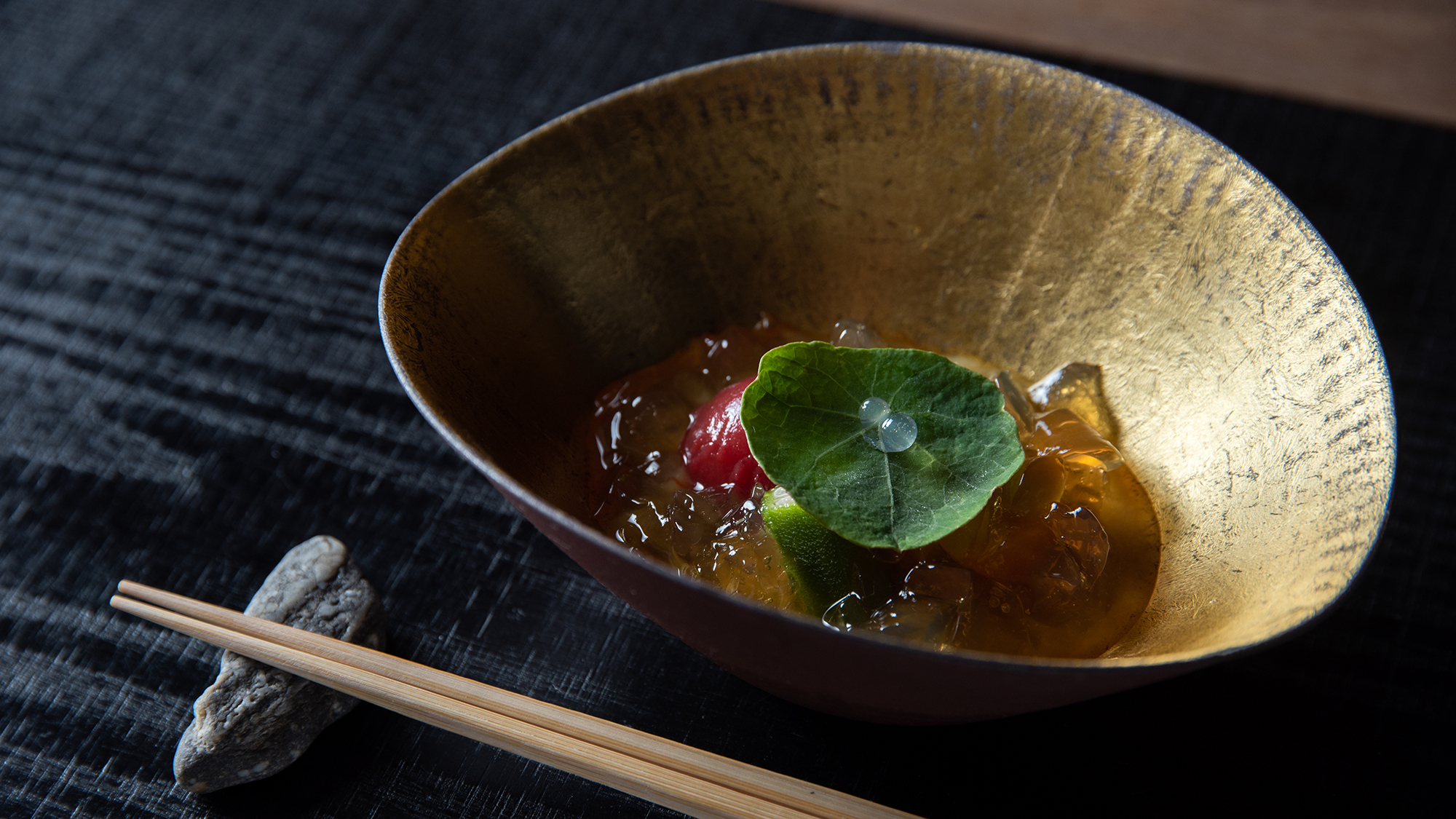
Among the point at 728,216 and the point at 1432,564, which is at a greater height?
the point at 728,216

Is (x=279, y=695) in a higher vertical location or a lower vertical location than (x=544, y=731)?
lower

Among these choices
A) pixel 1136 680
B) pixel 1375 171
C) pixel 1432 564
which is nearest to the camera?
pixel 1136 680

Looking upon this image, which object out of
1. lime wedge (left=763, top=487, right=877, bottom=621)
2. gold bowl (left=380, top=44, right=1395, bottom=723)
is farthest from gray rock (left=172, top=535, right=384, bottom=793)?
lime wedge (left=763, top=487, right=877, bottom=621)

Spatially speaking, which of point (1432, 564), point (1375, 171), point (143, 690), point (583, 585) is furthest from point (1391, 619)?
point (143, 690)

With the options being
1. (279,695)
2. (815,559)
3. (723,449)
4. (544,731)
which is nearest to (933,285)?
(723,449)

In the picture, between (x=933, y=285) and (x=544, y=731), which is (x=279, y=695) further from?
(x=933, y=285)

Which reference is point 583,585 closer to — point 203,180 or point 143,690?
point 143,690

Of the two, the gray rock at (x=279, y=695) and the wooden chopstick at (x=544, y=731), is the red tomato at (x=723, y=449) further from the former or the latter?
the gray rock at (x=279, y=695)

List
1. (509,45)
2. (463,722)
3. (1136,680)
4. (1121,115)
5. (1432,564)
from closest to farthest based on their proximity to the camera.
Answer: (1136,680) → (463,722) → (1121,115) → (1432,564) → (509,45)
